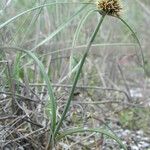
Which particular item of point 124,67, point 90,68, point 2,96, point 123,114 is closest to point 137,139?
point 123,114

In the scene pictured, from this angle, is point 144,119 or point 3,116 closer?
point 3,116

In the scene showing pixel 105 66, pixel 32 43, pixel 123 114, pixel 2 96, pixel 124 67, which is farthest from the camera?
pixel 124 67

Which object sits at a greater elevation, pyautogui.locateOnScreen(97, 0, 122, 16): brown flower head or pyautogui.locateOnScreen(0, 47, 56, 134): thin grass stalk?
pyautogui.locateOnScreen(97, 0, 122, 16): brown flower head

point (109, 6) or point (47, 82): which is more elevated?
point (109, 6)

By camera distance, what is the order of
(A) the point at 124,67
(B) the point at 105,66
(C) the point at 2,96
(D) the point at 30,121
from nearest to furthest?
(D) the point at 30,121 < (C) the point at 2,96 < (B) the point at 105,66 < (A) the point at 124,67

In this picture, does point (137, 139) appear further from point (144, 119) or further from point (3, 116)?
point (3, 116)

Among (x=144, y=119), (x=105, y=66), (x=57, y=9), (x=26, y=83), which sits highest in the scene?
(x=57, y=9)

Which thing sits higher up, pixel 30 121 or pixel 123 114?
pixel 30 121

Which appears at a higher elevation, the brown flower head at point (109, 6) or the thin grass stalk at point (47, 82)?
the brown flower head at point (109, 6)
